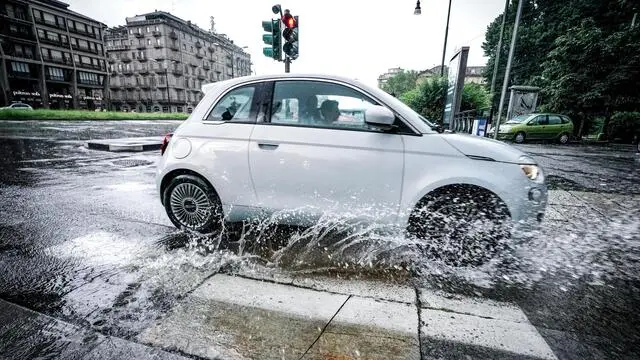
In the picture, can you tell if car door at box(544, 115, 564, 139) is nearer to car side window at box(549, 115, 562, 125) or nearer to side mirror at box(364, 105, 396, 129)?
car side window at box(549, 115, 562, 125)

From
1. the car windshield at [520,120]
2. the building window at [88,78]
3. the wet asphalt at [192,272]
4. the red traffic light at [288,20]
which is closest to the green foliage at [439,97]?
the car windshield at [520,120]

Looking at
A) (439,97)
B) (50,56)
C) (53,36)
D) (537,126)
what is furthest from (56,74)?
(537,126)

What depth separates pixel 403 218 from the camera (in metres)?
2.75

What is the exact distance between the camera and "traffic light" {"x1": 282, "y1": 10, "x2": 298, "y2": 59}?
799 centimetres

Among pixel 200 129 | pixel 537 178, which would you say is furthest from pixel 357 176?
pixel 200 129

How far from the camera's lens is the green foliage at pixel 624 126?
17.7 m

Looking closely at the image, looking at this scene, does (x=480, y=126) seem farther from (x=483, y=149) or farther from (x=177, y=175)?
(x=177, y=175)

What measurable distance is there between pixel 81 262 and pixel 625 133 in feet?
87.6

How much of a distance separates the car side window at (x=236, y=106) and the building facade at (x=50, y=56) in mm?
65989

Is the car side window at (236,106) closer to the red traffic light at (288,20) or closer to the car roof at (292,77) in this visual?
the car roof at (292,77)

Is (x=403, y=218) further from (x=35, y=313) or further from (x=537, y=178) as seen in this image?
(x=35, y=313)

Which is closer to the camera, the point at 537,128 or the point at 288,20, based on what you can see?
the point at 288,20

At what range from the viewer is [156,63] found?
6569 centimetres

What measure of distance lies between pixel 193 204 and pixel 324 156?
1701mm
